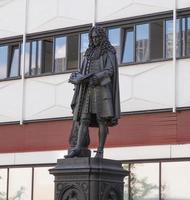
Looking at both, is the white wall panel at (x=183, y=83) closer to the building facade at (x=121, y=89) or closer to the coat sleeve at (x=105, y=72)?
the building facade at (x=121, y=89)

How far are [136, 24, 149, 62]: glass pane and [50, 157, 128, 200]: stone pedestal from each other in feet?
41.8

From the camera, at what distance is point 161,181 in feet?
79.9

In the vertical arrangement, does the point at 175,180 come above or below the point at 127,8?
below

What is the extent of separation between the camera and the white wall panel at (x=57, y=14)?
26.9 m

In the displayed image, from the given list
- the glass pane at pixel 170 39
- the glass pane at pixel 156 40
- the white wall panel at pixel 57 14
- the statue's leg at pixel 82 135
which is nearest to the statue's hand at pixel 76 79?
the statue's leg at pixel 82 135

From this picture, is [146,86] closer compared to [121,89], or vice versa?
[146,86]

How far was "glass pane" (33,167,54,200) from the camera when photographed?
2699 centimetres

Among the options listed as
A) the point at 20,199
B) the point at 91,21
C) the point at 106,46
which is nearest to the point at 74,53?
the point at 91,21

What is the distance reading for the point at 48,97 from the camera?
89.0ft

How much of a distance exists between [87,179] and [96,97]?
4.73 ft

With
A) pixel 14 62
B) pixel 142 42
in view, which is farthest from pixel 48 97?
pixel 142 42

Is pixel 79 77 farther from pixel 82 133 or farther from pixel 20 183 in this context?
pixel 20 183

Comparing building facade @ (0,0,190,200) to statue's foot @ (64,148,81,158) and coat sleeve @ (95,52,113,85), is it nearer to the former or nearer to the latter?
coat sleeve @ (95,52,113,85)

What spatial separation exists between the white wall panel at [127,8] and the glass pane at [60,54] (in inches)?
72.5
